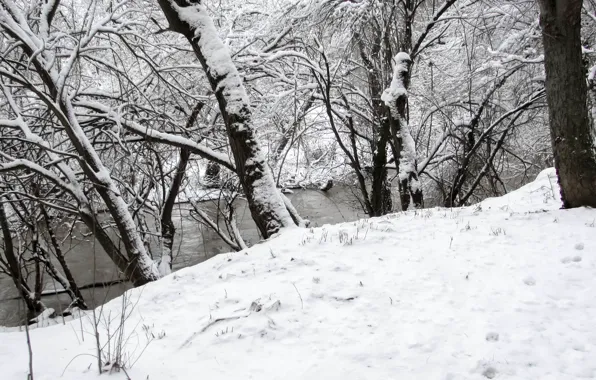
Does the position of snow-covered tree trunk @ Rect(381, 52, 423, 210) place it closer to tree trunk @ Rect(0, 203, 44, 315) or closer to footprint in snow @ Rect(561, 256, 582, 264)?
footprint in snow @ Rect(561, 256, 582, 264)

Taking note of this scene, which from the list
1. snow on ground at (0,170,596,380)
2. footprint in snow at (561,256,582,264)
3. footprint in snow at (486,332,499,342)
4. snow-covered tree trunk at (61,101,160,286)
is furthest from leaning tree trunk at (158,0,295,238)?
footprint in snow at (486,332,499,342)

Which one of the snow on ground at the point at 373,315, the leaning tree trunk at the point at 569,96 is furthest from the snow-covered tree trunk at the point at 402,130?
the snow on ground at the point at 373,315

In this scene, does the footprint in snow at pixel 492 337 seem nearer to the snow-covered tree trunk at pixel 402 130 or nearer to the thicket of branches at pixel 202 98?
the thicket of branches at pixel 202 98

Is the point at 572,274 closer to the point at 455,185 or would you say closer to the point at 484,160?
the point at 455,185

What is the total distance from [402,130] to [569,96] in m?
3.64

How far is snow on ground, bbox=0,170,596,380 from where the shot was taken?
233cm

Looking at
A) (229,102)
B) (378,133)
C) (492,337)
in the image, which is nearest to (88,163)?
(229,102)

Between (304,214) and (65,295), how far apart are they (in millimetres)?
8047

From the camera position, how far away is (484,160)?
10.4 metres

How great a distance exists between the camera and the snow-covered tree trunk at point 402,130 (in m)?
7.86

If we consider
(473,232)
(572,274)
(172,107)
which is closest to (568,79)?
(473,232)

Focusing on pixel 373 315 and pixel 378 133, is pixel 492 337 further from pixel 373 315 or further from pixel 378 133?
pixel 378 133

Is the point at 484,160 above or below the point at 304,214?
above

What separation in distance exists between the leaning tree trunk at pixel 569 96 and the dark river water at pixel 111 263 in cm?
549
